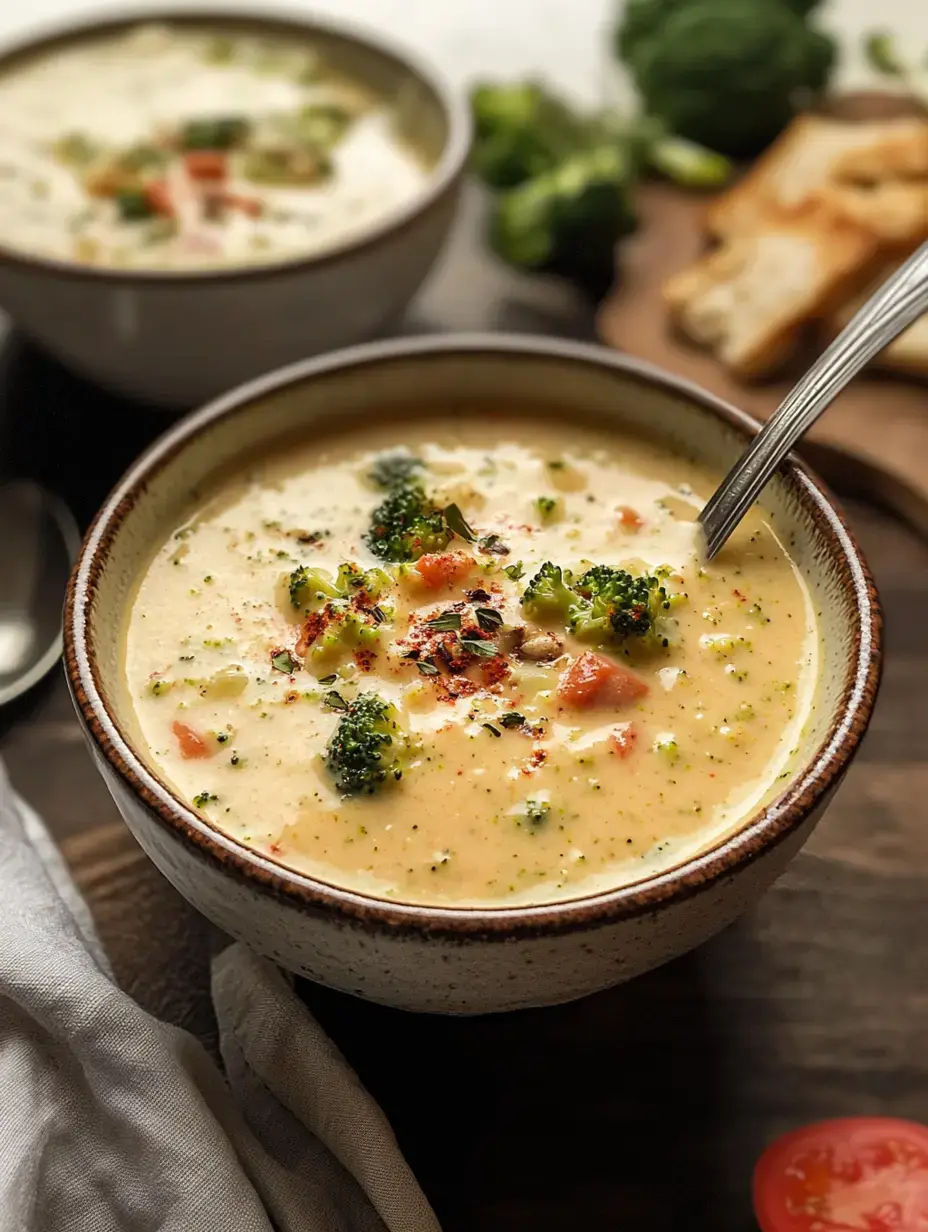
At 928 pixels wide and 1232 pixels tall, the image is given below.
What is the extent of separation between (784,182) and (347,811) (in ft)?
8.41

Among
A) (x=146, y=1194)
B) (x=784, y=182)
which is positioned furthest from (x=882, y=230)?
(x=146, y=1194)

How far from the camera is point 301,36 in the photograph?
4.27 meters

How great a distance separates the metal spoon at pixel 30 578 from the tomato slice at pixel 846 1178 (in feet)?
5.45

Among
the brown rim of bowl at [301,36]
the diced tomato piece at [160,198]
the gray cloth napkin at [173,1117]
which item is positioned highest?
the brown rim of bowl at [301,36]

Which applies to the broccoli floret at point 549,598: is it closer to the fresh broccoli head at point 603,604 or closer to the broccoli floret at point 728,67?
the fresh broccoli head at point 603,604

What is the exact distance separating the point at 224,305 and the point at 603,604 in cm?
131

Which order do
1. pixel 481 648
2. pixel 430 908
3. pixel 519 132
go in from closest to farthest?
pixel 430 908 → pixel 481 648 → pixel 519 132

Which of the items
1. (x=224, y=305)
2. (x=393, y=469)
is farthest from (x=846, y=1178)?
(x=224, y=305)

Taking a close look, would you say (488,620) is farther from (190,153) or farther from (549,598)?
(190,153)

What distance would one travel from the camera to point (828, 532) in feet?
8.21

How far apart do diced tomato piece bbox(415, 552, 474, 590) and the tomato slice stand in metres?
1.03

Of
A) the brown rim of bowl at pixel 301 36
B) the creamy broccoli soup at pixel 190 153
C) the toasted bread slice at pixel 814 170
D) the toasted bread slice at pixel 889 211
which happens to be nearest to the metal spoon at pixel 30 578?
the brown rim of bowl at pixel 301 36

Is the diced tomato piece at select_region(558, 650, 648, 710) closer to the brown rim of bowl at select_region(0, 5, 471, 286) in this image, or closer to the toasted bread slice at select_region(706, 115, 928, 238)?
the brown rim of bowl at select_region(0, 5, 471, 286)

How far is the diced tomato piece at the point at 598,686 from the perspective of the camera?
Answer: 237 cm
